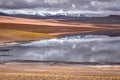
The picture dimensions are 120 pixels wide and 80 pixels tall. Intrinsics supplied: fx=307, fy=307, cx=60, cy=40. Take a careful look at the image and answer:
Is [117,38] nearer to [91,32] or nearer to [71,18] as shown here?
[91,32]

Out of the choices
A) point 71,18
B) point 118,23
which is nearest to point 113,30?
point 118,23

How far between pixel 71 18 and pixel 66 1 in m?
0.08

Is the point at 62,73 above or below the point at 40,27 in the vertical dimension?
below

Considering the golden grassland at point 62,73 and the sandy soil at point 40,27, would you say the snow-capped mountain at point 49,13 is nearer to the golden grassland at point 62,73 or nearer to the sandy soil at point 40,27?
the sandy soil at point 40,27

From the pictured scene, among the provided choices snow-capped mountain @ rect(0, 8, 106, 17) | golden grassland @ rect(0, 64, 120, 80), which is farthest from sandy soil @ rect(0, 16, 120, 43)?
golden grassland @ rect(0, 64, 120, 80)

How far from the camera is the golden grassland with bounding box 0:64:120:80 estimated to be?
1.47 meters

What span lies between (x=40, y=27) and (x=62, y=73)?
25cm

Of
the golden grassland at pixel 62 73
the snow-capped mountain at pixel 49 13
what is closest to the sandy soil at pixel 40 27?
the snow-capped mountain at pixel 49 13

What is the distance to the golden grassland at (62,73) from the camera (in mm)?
1466

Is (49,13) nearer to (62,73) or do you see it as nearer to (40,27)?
(40,27)

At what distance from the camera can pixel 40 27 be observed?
1478mm

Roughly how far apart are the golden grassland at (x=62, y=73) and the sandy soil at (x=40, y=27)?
6.2 inches

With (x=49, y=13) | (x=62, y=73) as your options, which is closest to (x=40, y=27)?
(x=49, y=13)

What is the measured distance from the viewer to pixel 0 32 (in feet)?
4.91
